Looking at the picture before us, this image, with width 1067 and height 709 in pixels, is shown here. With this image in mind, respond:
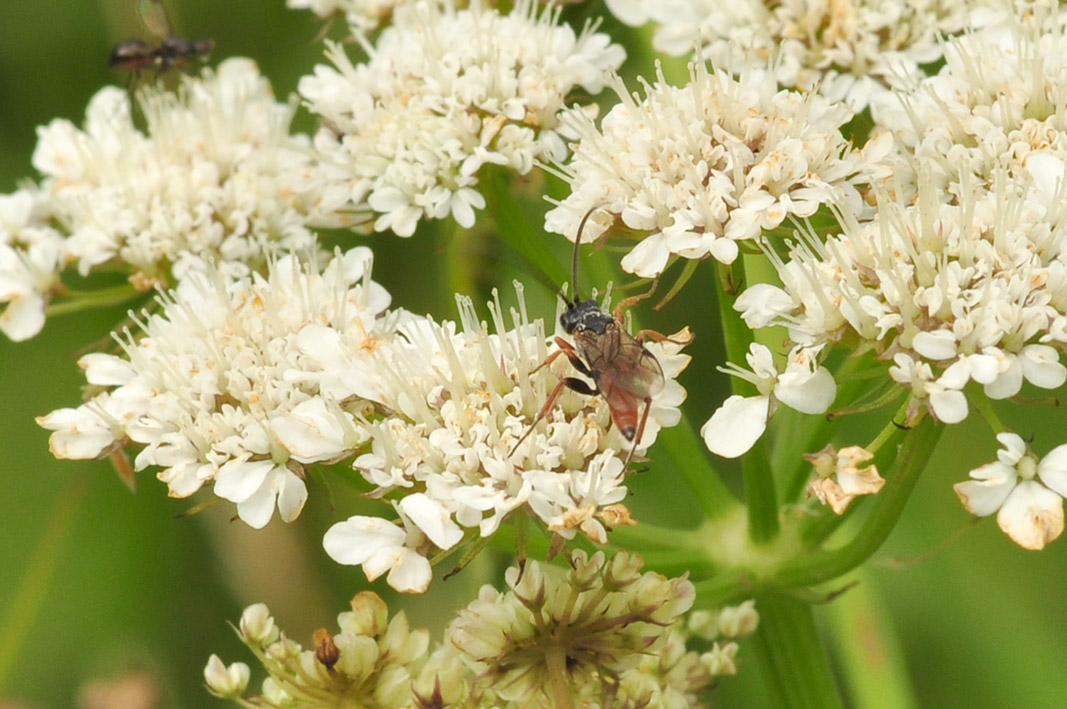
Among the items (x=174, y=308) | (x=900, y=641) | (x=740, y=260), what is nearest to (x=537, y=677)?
(x=740, y=260)

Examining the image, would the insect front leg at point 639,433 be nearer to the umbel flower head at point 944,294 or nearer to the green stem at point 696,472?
the umbel flower head at point 944,294

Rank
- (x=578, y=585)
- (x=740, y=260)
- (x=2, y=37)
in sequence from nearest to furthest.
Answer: (x=578, y=585) < (x=740, y=260) < (x=2, y=37)

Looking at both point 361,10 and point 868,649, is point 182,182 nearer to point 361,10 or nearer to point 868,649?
point 361,10

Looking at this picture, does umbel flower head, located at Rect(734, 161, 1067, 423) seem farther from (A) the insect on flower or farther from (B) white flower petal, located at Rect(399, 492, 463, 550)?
(B) white flower petal, located at Rect(399, 492, 463, 550)

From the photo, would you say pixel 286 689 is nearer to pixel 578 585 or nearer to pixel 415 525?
pixel 415 525

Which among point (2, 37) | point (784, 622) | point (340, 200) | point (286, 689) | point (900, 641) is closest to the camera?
point (286, 689)

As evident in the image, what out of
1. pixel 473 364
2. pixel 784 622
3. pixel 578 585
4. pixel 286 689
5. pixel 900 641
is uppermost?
pixel 473 364
